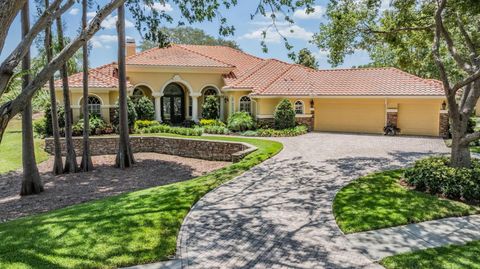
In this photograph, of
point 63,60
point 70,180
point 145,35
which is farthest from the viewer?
point 70,180

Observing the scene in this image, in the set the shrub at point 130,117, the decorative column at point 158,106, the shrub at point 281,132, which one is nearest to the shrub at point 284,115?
the shrub at point 281,132

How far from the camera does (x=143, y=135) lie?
23094 millimetres

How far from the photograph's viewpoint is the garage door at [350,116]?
2448 centimetres

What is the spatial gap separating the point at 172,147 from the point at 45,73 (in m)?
17.1

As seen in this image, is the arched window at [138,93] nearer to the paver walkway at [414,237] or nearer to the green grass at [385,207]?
the green grass at [385,207]

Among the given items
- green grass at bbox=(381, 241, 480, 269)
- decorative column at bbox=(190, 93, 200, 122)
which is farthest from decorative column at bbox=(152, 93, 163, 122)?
green grass at bbox=(381, 241, 480, 269)

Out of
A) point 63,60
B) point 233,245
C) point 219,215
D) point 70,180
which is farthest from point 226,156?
point 63,60

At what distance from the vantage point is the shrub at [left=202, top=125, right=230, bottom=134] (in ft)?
80.3

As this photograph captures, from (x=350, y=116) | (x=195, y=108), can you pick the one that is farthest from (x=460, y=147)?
(x=195, y=108)

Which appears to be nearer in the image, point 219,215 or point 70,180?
point 219,215

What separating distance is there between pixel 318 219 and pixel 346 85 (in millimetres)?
19212

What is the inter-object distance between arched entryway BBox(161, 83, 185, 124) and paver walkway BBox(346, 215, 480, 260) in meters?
24.4

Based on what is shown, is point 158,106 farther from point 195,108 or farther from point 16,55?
point 16,55

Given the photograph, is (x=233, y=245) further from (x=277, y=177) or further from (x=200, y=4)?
(x=200, y=4)
